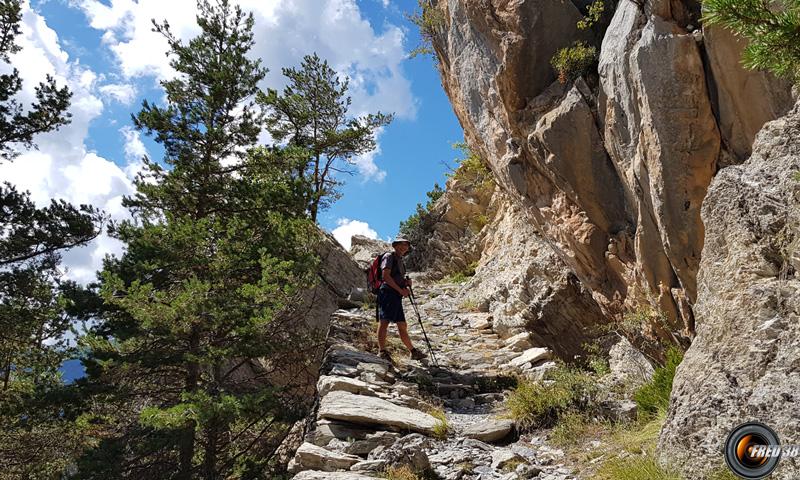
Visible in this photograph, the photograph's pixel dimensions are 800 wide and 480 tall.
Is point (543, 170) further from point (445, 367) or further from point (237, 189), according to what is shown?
point (237, 189)

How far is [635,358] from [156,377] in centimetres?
952

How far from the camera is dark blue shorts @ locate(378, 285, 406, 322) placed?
903cm

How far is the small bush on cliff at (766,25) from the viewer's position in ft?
8.38

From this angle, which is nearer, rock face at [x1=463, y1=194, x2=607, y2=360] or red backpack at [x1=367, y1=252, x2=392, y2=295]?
red backpack at [x1=367, y1=252, x2=392, y2=295]

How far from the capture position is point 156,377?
10492mm

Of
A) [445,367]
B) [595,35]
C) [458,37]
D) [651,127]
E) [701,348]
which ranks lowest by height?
[701,348]

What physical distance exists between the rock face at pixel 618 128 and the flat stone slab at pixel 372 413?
12.9ft

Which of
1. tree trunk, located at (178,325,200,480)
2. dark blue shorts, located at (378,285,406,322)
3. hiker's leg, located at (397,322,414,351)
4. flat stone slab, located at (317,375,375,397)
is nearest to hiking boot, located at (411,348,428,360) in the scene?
hiker's leg, located at (397,322,414,351)

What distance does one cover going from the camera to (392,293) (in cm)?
910

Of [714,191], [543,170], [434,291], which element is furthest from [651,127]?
[434,291]

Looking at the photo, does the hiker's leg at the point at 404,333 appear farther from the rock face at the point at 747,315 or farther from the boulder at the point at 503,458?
the rock face at the point at 747,315

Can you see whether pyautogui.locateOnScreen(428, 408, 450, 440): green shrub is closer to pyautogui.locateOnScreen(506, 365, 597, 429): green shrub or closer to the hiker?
pyautogui.locateOnScreen(506, 365, 597, 429): green shrub

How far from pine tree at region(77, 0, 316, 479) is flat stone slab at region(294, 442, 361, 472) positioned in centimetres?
333

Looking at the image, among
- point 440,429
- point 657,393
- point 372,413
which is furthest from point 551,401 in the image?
point 372,413
